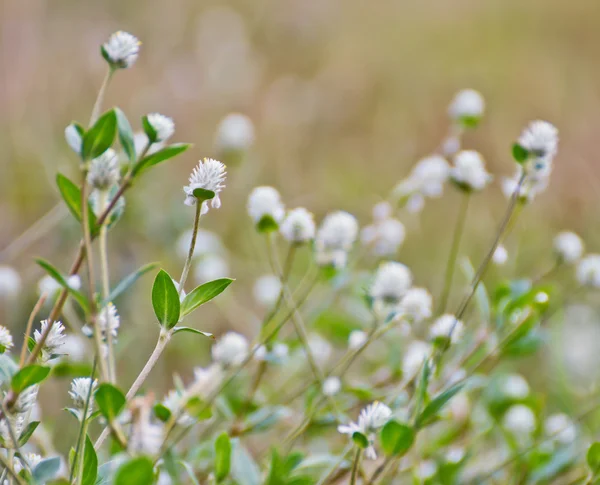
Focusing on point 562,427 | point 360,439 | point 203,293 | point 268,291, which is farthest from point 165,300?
point 268,291

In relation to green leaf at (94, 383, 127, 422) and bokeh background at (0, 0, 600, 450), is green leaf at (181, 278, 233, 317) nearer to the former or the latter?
green leaf at (94, 383, 127, 422)

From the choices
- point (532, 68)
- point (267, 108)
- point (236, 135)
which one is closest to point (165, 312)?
point (236, 135)

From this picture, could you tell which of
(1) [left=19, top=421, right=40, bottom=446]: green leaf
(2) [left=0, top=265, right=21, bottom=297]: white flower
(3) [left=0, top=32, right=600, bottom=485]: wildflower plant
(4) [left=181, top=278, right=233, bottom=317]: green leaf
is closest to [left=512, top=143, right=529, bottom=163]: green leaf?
(3) [left=0, top=32, right=600, bottom=485]: wildflower plant

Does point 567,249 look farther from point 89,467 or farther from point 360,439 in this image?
point 89,467

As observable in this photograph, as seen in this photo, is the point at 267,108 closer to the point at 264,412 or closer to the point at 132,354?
the point at 132,354

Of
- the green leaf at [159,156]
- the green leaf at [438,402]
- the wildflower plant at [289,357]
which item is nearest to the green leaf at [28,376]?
the wildflower plant at [289,357]

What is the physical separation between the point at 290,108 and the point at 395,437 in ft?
4.39

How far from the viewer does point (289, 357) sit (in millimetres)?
687

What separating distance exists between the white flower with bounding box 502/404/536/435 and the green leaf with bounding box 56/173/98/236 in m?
0.47

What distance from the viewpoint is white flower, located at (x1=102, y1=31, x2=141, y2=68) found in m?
0.37

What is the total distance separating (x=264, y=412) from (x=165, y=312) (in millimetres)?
248

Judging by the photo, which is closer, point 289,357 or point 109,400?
point 109,400

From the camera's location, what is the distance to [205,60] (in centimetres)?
176

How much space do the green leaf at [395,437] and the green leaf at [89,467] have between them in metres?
0.16
